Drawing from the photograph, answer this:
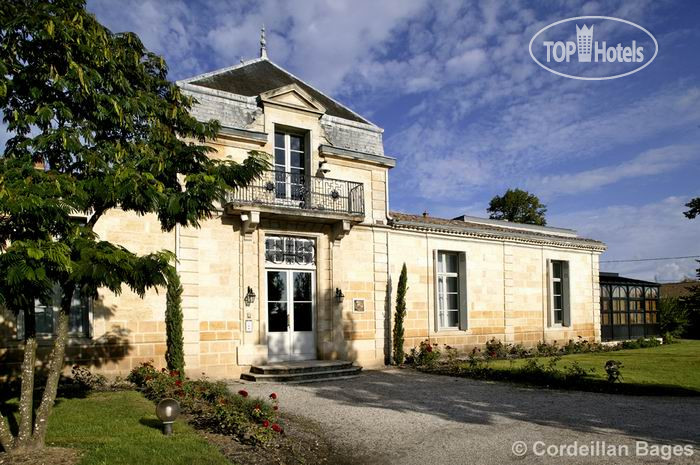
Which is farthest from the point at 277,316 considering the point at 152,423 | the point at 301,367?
the point at 152,423

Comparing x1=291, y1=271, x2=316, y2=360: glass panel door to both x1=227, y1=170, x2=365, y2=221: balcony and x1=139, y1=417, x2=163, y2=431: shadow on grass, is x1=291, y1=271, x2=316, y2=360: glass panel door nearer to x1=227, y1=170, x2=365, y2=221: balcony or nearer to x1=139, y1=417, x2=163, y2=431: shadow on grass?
x1=227, y1=170, x2=365, y2=221: balcony

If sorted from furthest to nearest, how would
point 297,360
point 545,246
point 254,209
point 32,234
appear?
1. point 545,246
2. point 297,360
3. point 254,209
4. point 32,234

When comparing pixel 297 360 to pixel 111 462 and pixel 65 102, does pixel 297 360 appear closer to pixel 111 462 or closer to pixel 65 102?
pixel 111 462

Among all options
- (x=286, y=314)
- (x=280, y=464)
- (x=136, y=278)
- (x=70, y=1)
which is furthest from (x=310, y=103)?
(x=280, y=464)

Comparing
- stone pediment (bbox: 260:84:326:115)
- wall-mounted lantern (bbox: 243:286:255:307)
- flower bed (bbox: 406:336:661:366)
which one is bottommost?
flower bed (bbox: 406:336:661:366)

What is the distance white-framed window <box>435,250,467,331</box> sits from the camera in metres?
15.2

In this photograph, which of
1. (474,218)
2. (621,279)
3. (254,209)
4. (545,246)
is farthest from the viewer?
(621,279)

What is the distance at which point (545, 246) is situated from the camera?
1744 cm

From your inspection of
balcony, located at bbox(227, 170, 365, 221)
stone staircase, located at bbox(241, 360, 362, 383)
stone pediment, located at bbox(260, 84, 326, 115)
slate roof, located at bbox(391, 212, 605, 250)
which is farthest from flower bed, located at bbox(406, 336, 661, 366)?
stone pediment, located at bbox(260, 84, 326, 115)

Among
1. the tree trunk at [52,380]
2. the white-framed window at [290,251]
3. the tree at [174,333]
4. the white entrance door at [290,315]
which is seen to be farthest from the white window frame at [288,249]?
the tree trunk at [52,380]

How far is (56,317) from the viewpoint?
967cm

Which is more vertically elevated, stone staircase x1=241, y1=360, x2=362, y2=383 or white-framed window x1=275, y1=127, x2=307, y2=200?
white-framed window x1=275, y1=127, x2=307, y2=200

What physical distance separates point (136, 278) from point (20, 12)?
108 inches

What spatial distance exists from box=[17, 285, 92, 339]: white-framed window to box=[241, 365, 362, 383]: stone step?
3268mm
